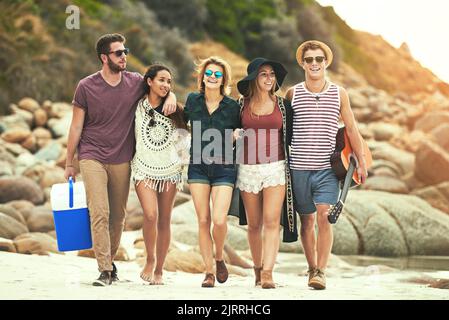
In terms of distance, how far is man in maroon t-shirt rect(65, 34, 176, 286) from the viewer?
8.70 meters

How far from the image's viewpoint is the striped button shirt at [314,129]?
8.79 metres

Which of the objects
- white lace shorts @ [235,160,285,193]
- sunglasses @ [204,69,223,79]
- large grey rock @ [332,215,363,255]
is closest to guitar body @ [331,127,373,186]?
white lace shorts @ [235,160,285,193]

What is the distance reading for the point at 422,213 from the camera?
17.7m

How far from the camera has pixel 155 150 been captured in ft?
28.9

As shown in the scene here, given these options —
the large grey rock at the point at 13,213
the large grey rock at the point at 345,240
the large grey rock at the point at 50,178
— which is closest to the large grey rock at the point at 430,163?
the large grey rock at the point at 345,240

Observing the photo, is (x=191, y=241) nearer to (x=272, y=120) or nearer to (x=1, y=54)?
(x=272, y=120)

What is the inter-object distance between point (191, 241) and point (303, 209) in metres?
5.86

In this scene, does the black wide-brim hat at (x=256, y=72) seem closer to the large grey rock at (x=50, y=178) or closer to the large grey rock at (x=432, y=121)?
the large grey rock at (x=50, y=178)

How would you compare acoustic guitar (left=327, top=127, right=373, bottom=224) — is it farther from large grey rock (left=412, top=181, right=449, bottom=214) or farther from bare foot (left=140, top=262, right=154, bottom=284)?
large grey rock (left=412, top=181, right=449, bottom=214)

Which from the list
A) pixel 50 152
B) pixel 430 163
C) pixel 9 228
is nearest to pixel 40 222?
pixel 9 228

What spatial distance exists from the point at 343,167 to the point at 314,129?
0.45m

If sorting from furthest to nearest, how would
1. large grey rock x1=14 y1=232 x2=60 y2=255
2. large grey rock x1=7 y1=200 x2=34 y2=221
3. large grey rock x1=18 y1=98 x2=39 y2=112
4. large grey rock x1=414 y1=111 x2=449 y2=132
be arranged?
large grey rock x1=414 y1=111 x2=449 y2=132 → large grey rock x1=18 y1=98 x2=39 y2=112 → large grey rock x1=7 y1=200 x2=34 y2=221 → large grey rock x1=14 y1=232 x2=60 y2=255

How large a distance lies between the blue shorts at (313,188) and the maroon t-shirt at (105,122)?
1.62 metres

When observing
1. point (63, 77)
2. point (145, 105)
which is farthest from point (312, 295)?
point (63, 77)
